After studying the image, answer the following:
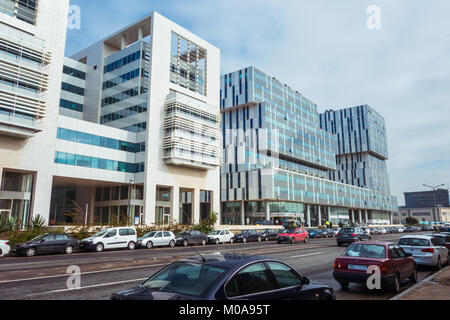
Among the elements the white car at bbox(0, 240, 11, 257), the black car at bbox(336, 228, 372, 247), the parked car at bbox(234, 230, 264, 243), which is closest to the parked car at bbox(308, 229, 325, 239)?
the parked car at bbox(234, 230, 264, 243)

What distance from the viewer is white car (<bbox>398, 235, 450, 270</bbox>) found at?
13.2 metres

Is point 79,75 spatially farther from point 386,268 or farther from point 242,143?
point 386,268

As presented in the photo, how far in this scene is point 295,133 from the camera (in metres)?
88.2

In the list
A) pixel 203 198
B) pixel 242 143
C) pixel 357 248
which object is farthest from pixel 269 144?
Answer: pixel 357 248

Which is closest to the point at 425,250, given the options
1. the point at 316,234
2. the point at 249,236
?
the point at 249,236

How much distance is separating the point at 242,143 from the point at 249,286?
7749 cm

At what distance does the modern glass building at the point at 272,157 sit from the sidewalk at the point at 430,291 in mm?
58869

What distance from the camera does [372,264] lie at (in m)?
8.89

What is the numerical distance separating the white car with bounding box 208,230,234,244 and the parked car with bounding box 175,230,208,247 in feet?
5.58

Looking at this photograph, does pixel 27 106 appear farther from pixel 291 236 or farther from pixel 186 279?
pixel 186 279

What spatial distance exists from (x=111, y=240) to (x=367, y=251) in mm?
18880

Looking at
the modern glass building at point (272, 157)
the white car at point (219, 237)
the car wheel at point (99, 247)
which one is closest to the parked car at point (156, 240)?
the car wheel at point (99, 247)

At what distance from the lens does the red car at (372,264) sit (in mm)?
8883

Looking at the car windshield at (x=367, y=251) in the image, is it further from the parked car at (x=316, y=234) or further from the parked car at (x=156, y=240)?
the parked car at (x=316, y=234)
